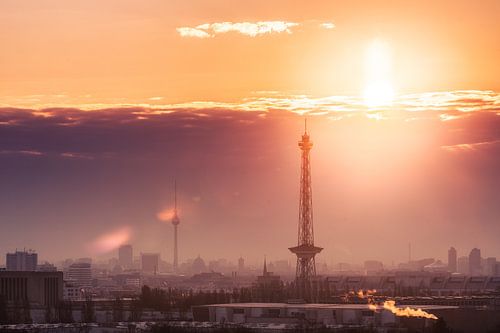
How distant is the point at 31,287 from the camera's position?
121438mm

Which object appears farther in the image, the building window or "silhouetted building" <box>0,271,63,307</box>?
"silhouetted building" <box>0,271,63,307</box>

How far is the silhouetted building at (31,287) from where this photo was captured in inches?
4673

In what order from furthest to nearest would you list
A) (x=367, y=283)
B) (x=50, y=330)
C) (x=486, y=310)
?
(x=367, y=283) → (x=486, y=310) → (x=50, y=330)

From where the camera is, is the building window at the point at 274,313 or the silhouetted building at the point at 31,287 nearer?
the building window at the point at 274,313

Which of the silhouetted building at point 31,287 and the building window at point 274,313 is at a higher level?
the silhouetted building at point 31,287

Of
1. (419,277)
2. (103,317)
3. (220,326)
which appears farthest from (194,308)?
(419,277)

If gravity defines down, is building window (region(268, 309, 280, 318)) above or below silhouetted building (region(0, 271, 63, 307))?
below

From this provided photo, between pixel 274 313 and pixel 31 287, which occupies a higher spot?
pixel 31 287

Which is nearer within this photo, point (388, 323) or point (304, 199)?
point (388, 323)

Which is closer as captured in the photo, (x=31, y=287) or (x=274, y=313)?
(x=274, y=313)

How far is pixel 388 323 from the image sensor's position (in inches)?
3398

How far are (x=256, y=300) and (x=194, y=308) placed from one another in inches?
784

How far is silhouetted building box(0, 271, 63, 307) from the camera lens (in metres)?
119

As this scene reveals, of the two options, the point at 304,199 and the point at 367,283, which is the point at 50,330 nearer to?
the point at 304,199
